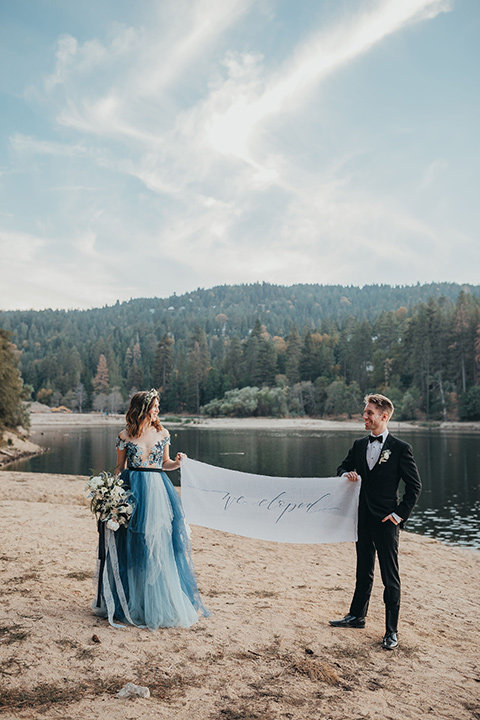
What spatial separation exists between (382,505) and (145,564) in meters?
2.20

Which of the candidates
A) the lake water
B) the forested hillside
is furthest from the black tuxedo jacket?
the forested hillside

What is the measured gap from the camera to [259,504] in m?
5.72

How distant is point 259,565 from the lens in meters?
8.32

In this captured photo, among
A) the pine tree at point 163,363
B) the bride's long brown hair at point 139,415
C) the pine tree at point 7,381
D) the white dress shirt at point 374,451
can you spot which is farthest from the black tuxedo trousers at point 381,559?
the pine tree at point 163,363

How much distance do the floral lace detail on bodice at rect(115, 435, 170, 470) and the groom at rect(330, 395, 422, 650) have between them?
1.85 m

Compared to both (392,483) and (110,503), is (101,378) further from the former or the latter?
(392,483)

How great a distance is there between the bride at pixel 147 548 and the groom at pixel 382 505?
5.28 ft

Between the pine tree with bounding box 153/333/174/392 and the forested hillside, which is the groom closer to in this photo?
the forested hillside

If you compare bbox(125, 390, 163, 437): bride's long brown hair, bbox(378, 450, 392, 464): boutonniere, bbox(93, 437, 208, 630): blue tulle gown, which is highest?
bbox(125, 390, 163, 437): bride's long brown hair

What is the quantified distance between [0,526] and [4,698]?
19.5ft

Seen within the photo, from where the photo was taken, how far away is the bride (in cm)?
468

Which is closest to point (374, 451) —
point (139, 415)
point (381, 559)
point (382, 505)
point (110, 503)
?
point (382, 505)

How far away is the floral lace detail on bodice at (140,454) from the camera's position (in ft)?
16.1

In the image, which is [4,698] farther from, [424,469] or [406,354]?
[406,354]
